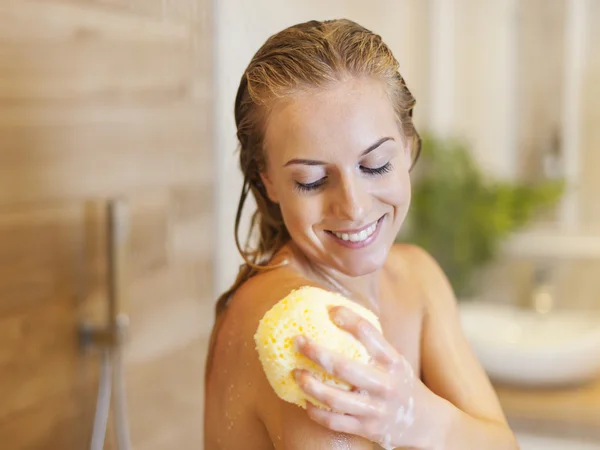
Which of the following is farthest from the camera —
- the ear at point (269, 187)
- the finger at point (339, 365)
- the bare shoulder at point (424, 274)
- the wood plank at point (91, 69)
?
the wood plank at point (91, 69)

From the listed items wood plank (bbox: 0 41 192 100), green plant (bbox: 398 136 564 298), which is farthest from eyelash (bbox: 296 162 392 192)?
green plant (bbox: 398 136 564 298)

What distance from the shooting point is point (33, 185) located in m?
0.80

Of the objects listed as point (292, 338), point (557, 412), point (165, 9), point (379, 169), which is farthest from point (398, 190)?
point (557, 412)

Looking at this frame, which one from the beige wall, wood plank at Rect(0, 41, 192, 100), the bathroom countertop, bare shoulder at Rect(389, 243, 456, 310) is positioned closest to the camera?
bare shoulder at Rect(389, 243, 456, 310)

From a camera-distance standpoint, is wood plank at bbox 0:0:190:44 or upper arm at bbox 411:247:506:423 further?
wood plank at bbox 0:0:190:44

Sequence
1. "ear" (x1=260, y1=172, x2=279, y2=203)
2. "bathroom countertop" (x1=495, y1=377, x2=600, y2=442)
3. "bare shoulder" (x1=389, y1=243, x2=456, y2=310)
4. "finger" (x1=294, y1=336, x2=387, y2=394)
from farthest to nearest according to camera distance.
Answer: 1. "bathroom countertop" (x1=495, y1=377, x2=600, y2=442)
2. "bare shoulder" (x1=389, y1=243, x2=456, y2=310)
3. "ear" (x1=260, y1=172, x2=279, y2=203)
4. "finger" (x1=294, y1=336, x2=387, y2=394)

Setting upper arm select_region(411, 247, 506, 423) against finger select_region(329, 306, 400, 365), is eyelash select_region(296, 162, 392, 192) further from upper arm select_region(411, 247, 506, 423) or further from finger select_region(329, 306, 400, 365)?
upper arm select_region(411, 247, 506, 423)

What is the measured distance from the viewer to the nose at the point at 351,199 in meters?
0.49

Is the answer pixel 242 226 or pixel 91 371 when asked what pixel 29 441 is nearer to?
pixel 91 371

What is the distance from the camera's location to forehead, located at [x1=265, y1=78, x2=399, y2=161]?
0.49m

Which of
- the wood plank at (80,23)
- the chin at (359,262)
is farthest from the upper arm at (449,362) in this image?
the wood plank at (80,23)

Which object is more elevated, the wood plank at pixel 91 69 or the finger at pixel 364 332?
the wood plank at pixel 91 69

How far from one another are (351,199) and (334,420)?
0.13m

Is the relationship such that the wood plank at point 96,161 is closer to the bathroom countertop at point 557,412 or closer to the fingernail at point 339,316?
the fingernail at point 339,316
